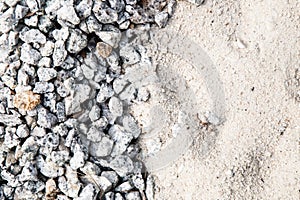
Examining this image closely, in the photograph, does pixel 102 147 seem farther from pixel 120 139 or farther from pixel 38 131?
pixel 38 131

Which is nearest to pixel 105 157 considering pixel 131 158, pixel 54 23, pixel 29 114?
pixel 131 158

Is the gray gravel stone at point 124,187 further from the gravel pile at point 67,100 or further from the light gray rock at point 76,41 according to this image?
the light gray rock at point 76,41

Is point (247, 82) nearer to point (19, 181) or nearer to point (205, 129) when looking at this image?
point (205, 129)

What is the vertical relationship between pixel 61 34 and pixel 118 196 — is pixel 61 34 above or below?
above

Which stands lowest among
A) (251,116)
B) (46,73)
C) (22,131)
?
(251,116)

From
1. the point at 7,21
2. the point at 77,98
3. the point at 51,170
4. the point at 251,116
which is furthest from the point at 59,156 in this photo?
the point at 251,116

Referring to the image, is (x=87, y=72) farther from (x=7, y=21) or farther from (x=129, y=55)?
(x=7, y=21)
